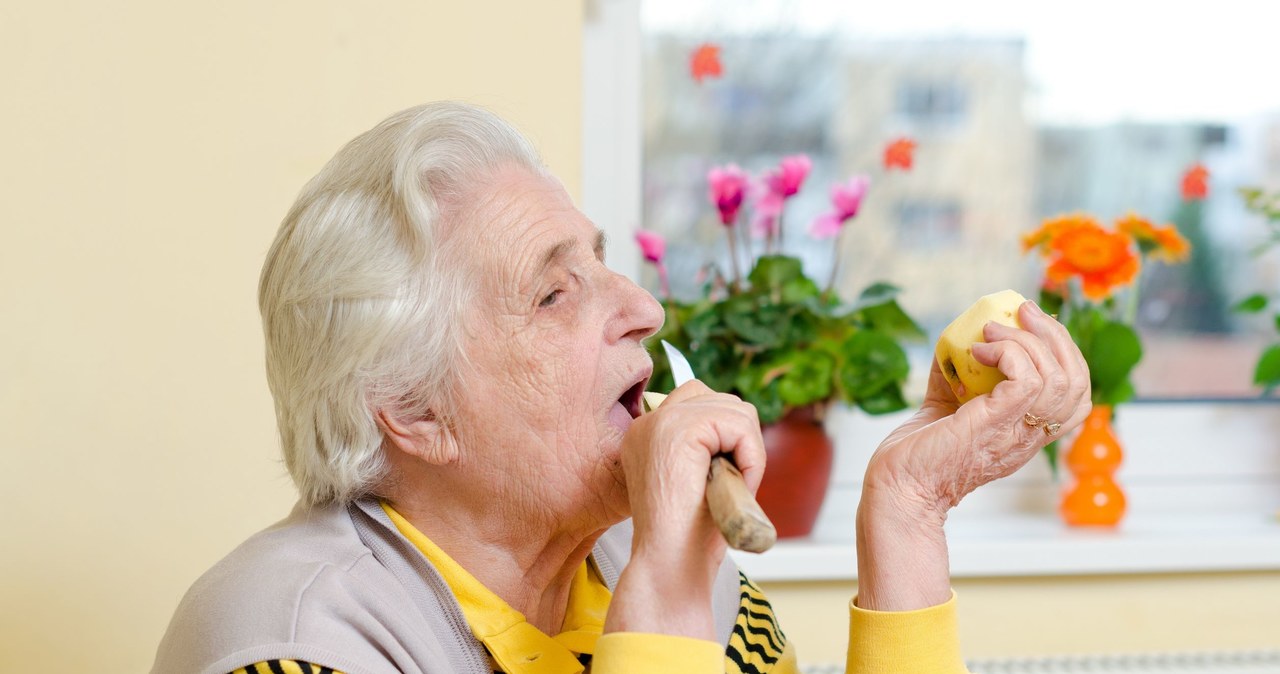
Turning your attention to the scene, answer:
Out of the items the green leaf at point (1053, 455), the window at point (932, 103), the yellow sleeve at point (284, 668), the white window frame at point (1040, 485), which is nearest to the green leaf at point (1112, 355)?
the green leaf at point (1053, 455)

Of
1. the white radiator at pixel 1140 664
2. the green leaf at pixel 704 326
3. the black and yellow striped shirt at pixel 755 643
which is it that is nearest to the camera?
the black and yellow striped shirt at pixel 755 643

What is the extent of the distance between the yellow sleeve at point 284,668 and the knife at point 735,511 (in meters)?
0.30

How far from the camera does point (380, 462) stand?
1082 millimetres

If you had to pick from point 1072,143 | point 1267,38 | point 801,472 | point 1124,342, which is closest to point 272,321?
point 801,472

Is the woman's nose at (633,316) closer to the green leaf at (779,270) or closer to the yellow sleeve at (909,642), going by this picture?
the yellow sleeve at (909,642)

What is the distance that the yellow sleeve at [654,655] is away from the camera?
88 cm

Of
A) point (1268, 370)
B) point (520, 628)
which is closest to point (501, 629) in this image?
point (520, 628)

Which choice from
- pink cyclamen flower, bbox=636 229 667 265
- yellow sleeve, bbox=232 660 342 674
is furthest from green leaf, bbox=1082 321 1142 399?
yellow sleeve, bbox=232 660 342 674

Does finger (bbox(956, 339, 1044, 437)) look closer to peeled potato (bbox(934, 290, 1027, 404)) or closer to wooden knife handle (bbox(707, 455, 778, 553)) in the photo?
peeled potato (bbox(934, 290, 1027, 404))

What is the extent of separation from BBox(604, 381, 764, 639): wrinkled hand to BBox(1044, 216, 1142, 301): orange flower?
1147 mm

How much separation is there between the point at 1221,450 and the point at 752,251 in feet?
3.17

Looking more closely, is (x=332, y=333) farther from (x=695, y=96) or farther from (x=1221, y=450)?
(x=1221, y=450)

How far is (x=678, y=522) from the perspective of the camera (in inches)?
35.7

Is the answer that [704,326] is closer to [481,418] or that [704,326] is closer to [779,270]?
[779,270]
